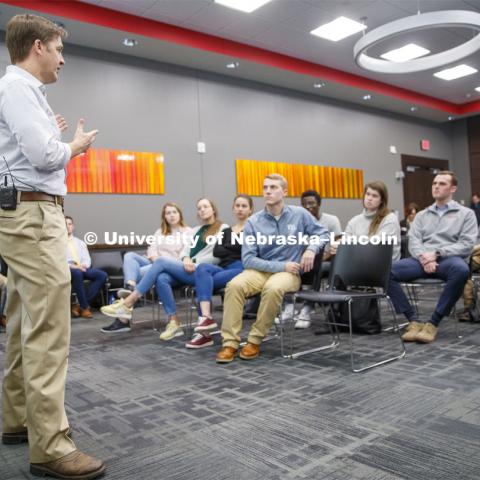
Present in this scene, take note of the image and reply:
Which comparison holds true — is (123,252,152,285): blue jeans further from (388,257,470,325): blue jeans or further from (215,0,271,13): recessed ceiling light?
(215,0,271,13): recessed ceiling light

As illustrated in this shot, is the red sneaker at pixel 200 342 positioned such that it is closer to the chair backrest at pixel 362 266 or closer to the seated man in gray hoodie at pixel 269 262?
the seated man in gray hoodie at pixel 269 262

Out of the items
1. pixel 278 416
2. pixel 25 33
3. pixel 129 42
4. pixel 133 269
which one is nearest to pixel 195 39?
pixel 129 42

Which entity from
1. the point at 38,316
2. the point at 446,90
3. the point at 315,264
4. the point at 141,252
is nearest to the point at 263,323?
the point at 315,264

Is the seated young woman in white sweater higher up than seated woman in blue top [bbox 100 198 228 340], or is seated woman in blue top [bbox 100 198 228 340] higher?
the seated young woman in white sweater

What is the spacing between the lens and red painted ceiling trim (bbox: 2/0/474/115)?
505 centimetres

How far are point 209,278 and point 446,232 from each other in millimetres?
1874

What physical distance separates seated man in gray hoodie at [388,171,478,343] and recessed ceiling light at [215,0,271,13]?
3.15 meters

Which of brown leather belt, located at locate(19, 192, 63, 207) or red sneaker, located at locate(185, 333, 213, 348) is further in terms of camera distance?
red sneaker, located at locate(185, 333, 213, 348)

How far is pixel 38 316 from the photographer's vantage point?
146 centimetres

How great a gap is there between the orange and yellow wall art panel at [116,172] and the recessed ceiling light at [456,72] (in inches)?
206

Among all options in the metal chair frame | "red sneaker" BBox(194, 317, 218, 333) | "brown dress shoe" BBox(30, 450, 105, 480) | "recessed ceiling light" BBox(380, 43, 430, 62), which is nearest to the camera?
"brown dress shoe" BBox(30, 450, 105, 480)

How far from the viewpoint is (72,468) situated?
4.74 feet

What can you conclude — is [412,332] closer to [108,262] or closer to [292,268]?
[292,268]

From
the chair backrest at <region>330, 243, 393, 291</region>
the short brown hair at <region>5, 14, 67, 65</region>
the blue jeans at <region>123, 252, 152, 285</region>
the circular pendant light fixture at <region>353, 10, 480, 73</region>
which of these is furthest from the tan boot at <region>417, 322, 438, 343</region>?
the circular pendant light fixture at <region>353, 10, 480, 73</region>
